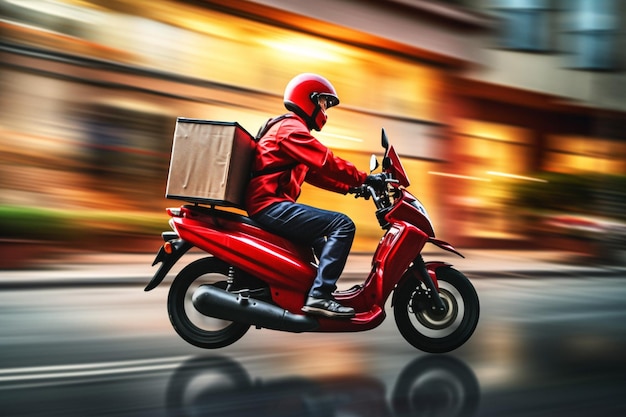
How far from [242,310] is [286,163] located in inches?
42.1

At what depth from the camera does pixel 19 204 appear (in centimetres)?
927

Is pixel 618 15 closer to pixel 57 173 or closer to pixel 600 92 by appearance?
pixel 600 92

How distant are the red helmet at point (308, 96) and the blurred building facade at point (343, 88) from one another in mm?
5857

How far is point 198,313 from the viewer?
4.89 meters

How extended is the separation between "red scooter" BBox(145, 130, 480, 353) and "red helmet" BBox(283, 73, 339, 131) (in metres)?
0.53

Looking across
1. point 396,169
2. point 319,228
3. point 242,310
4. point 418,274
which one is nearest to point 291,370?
point 242,310

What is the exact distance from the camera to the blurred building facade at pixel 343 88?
9.98m

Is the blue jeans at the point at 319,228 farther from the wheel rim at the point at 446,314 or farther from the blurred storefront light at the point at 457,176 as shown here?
the blurred storefront light at the point at 457,176

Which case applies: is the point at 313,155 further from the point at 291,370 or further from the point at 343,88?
the point at 343,88

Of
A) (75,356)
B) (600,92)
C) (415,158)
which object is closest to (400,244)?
(75,356)

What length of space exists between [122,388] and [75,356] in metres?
0.90

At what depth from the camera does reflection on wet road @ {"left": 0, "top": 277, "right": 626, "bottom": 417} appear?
3688 millimetres

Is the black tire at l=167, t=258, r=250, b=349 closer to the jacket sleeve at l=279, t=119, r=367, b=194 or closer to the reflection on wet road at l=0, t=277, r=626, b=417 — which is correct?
the reflection on wet road at l=0, t=277, r=626, b=417

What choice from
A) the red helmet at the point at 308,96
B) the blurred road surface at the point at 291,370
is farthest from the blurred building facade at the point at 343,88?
the red helmet at the point at 308,96
